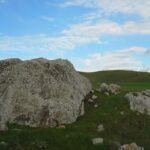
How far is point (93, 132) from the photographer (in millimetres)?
26922

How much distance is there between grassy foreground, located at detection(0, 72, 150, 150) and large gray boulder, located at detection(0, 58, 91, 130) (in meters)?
0.81

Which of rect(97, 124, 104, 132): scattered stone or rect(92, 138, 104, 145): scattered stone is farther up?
rect(97, 124, 104, 132): scattered stone

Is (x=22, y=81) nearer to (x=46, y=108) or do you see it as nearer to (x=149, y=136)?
(x=46, y=108)

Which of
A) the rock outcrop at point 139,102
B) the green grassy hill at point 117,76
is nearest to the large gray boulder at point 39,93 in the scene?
the rock outcrop at point 139,102

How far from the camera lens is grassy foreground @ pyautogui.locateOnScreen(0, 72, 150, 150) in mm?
22953

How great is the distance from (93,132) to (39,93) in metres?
4.58

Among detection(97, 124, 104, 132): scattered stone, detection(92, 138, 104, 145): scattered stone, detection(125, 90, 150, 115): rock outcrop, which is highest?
detection(125, 90, 150, 115): rock outcrop

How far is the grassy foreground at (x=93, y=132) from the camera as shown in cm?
2295

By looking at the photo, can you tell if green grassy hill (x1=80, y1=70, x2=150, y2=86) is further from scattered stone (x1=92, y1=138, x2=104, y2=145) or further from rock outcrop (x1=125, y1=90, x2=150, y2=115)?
scattered stone (x1=92, y1=138, x2=104, y2=145)

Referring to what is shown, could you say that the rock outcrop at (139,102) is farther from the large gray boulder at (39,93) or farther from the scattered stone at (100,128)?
the scattered stone at (100,128)

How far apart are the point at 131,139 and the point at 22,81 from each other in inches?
315

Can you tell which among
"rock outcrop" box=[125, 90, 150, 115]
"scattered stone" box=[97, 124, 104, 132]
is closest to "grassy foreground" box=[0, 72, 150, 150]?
"scattered stone" box=[97, 124, 104, 132]

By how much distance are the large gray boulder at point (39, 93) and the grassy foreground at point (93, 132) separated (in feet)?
2.66

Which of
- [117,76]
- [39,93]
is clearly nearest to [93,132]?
[39,93]
